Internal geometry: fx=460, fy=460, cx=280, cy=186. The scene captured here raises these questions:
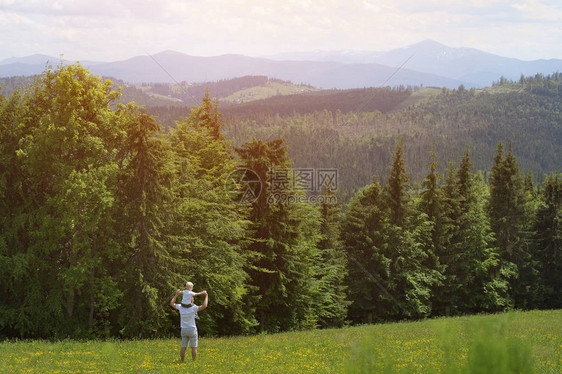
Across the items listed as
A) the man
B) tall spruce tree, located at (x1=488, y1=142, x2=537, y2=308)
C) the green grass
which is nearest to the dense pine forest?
the green grass

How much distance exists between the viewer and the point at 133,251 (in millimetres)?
28484

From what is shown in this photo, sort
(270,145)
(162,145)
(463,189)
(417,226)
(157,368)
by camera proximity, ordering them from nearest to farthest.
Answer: (157,368) < (162,145) < (270,145) < (417,226) < (463,189)

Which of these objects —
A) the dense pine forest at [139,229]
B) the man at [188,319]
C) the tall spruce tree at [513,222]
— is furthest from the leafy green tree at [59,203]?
the tall spruce tree at [513,222]

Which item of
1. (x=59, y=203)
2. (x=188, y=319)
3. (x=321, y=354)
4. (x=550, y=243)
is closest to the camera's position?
(x=188, y=319)

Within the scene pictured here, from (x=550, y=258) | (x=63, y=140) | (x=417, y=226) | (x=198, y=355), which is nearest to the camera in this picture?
(x=198, y=355)

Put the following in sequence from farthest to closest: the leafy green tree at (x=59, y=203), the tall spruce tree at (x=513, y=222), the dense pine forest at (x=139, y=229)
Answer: the tall spruce tree at (x=513, y=222) → the dense pine forest at (x=139, y=229) → the leafy green tree at (x=59, y=203)

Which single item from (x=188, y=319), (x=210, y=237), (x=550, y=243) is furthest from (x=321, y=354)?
(x=550, y=243)

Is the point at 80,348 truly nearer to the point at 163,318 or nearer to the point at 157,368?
the point at 157,368

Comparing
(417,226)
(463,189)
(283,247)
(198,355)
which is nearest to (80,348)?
(198,355)

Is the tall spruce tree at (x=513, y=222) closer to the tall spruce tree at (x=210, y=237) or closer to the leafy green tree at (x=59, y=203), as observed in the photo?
the tall spruce tree at (x=210, y=237)

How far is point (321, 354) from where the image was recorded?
17.1 m

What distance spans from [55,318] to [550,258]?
55493 mm

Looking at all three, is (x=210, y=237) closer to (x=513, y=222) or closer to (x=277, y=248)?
(x=277, y=248)

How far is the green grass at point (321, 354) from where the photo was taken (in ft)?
Answer: 9.95
